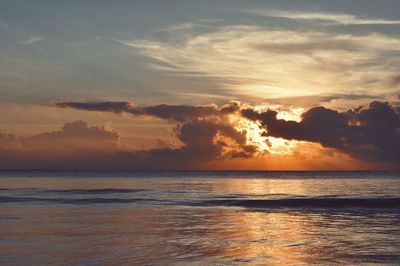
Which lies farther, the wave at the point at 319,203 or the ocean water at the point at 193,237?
the wave at the point at 319,203

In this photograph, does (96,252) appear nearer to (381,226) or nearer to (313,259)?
(313,259)

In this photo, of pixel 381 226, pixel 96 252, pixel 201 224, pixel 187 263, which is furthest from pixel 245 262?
pixel 381 226

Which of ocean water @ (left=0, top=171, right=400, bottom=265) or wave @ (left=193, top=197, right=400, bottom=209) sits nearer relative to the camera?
ocean water @ (left=0, top=171, right=400, bottom=265)

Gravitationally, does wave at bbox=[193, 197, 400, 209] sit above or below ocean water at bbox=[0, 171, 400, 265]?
below

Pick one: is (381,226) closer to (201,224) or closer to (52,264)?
(201,224)

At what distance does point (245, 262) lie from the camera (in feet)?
52.5

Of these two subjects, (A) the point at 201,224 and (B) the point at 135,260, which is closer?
(B) the point at 135,260

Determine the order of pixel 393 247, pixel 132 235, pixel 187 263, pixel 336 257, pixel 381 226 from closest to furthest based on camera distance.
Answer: pixel 187 263
pixel 336 257
pixel 393 247
pixel 132 235
pixel 381 226

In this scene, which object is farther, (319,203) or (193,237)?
(319,203)

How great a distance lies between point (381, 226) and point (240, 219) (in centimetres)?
769

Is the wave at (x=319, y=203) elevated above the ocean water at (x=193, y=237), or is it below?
below

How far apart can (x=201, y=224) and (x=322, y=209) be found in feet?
47.9

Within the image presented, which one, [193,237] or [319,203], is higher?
[193,237]

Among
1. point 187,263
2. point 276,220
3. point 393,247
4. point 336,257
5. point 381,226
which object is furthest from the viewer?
point 276,220
